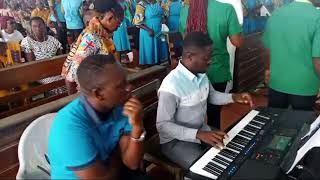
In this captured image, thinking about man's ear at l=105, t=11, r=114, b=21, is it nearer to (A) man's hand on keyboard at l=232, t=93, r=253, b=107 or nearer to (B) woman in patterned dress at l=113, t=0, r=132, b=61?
(A) man's hand on keyboard at l=232, t=93, r=253, b=107

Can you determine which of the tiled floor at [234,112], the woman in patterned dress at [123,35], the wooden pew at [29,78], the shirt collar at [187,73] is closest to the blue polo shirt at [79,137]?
the shirt collar at [187,73]

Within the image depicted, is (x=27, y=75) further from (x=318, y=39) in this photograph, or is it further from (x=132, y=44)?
(x=132, y=44)

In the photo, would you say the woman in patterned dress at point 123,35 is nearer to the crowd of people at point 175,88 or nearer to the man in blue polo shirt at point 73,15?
the man in blue polo shirt at point 73,15

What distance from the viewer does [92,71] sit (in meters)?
1.46

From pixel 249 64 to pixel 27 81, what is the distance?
3222 millimetres

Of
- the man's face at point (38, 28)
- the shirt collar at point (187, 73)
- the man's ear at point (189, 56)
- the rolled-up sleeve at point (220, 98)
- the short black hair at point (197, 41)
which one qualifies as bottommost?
the rolled-up sleeve at point (220, 98)

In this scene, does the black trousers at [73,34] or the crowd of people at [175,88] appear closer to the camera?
the crowd of people at [175,88]

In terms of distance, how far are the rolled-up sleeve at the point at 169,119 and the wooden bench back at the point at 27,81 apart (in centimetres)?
129

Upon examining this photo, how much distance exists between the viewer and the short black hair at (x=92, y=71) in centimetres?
145

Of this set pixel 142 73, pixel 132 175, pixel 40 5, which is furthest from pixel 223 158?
pixel 40 5

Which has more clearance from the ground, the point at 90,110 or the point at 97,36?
the point at 97,36

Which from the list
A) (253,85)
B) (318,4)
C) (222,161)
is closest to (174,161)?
(222,161)

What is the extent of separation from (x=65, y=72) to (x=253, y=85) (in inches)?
141

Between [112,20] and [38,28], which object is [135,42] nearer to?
[38,28]
